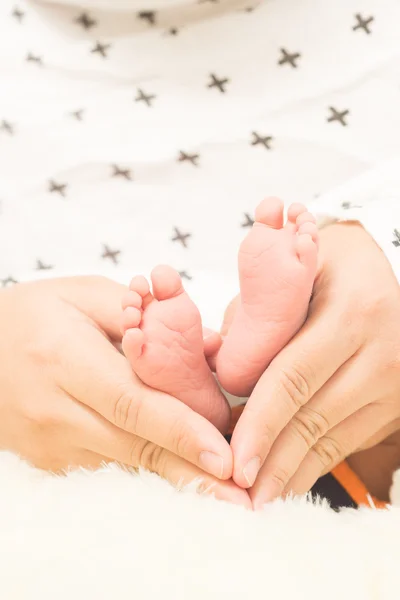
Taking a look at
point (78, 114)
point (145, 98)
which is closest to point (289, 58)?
point (145, 98)

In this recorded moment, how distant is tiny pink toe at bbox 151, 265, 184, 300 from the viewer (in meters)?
0.53

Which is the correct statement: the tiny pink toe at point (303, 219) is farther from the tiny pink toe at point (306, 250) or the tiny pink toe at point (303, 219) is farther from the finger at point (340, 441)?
the finger at point (340, 441)

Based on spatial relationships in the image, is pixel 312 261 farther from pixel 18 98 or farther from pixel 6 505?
pixel 18 98

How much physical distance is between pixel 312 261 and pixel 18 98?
56 cm

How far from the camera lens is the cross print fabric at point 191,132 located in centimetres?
80

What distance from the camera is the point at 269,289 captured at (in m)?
0.52

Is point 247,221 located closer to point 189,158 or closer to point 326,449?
point 189,158

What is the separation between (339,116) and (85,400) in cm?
53

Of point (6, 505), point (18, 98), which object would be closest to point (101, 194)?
point (18, 98)

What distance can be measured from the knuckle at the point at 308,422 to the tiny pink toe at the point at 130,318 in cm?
19

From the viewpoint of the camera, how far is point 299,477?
58cm

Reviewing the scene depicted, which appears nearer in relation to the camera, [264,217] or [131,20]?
[264,217]

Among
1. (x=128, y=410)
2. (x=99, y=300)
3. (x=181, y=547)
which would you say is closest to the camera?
(x=181, y=547)

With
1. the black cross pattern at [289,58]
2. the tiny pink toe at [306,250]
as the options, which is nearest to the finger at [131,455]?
the tiny pink toe at [306,250]
